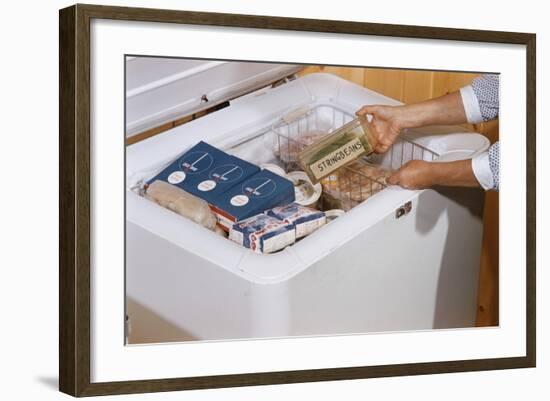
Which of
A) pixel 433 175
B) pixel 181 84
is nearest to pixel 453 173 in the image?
pixel 433 175

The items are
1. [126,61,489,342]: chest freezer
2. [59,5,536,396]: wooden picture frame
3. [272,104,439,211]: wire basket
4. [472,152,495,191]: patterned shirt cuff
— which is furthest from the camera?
[472,152,495,191]: patterned shirt cuff

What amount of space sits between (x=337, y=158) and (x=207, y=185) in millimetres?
256

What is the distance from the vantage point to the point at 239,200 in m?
1.92

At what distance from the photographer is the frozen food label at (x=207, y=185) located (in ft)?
6.30

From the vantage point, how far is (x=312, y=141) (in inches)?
77.9

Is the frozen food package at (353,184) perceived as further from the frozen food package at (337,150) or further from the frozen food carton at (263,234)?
the frozen food carton at (263,234)

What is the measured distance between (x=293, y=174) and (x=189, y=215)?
0.22m

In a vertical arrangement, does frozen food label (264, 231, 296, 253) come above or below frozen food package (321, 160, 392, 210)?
below

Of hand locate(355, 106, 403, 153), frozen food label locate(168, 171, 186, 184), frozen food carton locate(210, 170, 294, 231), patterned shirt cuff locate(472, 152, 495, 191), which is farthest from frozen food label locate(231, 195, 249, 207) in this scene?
patterned shirt cuff locate(472, 152, 495, 191)

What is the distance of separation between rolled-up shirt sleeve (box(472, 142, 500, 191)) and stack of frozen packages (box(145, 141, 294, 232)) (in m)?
0.39

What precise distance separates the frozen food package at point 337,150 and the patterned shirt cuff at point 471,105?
0.69 feet

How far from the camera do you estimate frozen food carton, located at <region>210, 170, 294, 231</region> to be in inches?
74.9

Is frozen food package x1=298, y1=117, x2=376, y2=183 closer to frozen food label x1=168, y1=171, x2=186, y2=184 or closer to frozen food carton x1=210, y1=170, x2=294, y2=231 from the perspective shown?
frozen food carton x1=210, y1=170, x2=294, y2=231

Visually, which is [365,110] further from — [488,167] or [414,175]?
[488,167]
